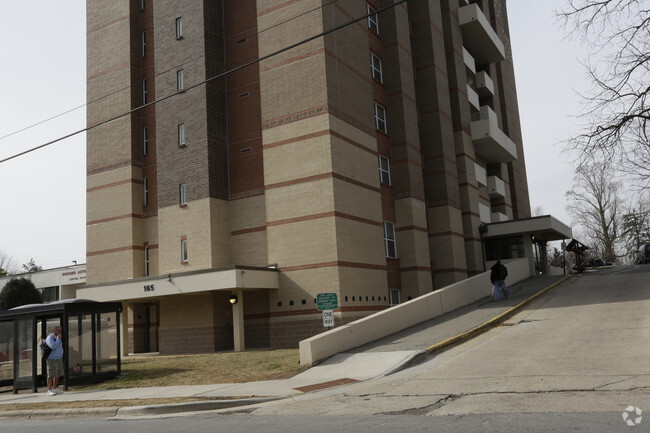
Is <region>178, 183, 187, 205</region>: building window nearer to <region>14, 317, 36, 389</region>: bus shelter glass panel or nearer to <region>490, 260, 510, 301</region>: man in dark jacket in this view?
<region>14, 317, 36, 389</region>: bus shelter glass panel

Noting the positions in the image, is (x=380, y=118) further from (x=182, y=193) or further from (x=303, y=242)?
(x=182, y=193)

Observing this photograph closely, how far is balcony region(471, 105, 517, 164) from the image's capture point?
124ft

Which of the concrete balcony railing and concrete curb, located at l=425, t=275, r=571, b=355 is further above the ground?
the concrete balcony railing

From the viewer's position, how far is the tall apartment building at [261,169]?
24250 mm

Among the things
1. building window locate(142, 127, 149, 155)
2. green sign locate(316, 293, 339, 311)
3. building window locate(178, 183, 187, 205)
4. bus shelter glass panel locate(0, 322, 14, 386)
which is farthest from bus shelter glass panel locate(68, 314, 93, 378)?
building window locate(142, 127, 149, 155)

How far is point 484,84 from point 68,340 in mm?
34625

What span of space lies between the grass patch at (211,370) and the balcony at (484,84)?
2976cm

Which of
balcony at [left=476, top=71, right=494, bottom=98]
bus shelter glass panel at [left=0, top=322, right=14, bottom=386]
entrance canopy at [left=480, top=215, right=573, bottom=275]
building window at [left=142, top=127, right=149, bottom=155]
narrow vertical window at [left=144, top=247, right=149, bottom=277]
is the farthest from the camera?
balcony at [left=476, top=71, right=494, bottom=98]

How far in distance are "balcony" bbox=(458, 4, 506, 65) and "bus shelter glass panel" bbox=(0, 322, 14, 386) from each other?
33.0 m

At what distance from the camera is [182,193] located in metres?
26.6

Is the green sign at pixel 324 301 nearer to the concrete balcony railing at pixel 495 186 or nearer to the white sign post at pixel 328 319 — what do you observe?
the white sign post at pixel 328 319

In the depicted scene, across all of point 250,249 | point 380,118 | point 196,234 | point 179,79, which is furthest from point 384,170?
point 179,79

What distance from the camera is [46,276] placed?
143 feet

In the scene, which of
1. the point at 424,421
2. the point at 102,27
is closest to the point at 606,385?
the point at 424,421
